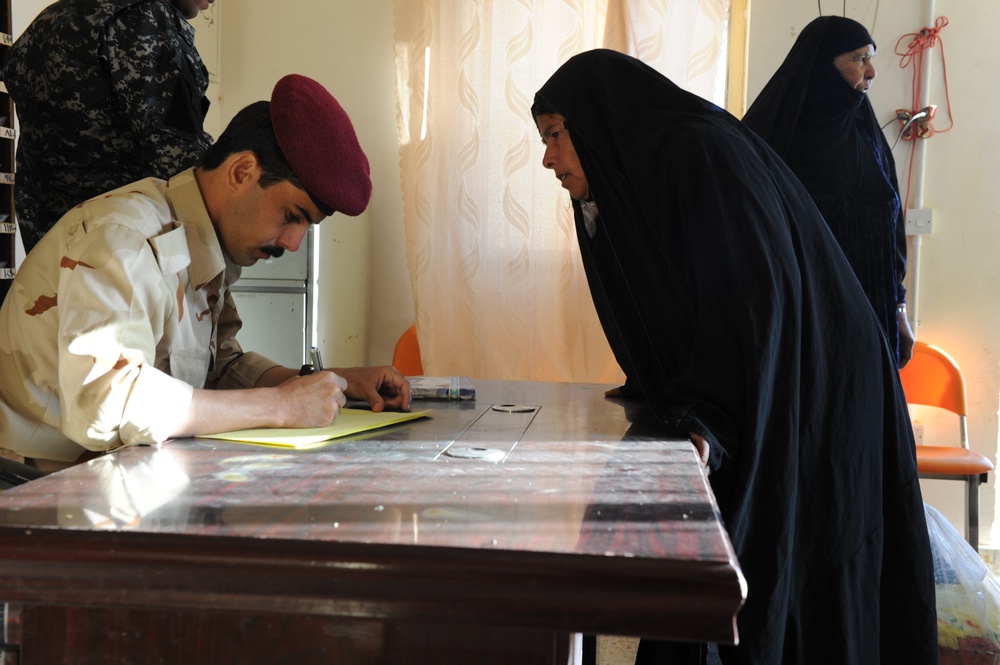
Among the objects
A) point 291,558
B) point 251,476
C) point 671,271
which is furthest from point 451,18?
point 291,558

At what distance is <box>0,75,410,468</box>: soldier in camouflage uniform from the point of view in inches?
41.7

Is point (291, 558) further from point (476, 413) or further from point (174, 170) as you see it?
point (174, 170)

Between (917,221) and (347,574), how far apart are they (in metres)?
3.04

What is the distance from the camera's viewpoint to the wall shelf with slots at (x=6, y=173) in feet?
7.48

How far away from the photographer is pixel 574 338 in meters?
3.23

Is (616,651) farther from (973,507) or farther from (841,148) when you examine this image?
(841,148)

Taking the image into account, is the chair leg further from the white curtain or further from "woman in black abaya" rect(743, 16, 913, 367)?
the white curtain

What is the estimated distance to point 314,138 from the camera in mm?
1356

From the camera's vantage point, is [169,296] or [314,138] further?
[314,138]

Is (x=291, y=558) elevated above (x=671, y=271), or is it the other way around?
(x=671, y=271)

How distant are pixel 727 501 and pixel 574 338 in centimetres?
187

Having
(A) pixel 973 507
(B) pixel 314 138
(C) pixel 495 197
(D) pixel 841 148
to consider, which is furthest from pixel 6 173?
(A) pixel 973 507

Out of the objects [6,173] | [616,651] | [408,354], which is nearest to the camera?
[6,173]

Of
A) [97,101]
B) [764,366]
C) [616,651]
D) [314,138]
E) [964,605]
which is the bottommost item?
[616,651]
